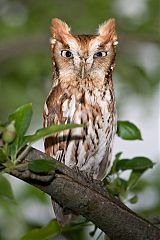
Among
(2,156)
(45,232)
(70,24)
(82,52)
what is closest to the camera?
(2,156)

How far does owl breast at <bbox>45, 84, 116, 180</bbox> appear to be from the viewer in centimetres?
328

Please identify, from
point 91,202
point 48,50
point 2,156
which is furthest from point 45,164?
point 48,50

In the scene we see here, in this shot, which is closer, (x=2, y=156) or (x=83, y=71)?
(x=2, y=156)

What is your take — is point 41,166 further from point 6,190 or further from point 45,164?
point 6,190

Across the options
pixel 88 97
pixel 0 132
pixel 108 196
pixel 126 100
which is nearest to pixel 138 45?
pixel 88 97

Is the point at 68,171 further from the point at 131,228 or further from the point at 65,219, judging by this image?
the point at 65,219

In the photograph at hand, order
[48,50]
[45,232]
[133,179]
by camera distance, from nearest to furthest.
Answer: [45,232] < [133,179] < [48,50]

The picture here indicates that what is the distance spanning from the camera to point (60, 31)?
128 inches

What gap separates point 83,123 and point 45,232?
596 millimetres

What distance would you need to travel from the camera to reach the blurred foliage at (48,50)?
15.7 ft

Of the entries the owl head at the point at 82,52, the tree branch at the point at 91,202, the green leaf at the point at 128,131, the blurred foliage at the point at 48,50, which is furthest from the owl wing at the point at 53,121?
the blurred foliage at the point at 48,50

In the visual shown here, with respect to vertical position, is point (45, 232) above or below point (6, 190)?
below

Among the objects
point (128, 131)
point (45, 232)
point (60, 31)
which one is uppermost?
point (60, 31)

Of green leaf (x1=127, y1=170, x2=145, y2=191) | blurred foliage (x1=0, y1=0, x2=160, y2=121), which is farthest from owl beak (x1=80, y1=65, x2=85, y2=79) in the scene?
blurred foliage (x1=0, y1=0, x2=160, y2=121)
